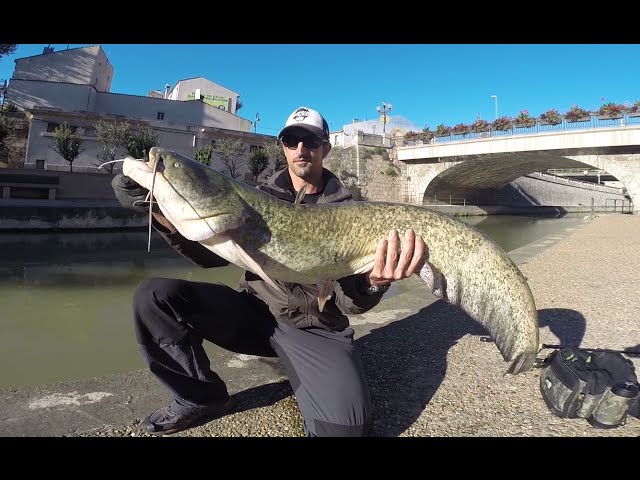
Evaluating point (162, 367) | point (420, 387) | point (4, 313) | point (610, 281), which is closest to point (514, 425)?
point (420, 387)

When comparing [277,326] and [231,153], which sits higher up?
[231,153]

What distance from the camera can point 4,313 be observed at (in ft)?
24.1

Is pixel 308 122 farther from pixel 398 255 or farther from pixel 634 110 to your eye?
pixel 634 110

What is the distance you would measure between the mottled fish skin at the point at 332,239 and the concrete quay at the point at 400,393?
0.66 m

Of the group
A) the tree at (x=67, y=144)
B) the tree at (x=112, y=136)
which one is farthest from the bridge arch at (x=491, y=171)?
the tree at (x=67, y=144)

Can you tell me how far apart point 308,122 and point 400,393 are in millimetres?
2288

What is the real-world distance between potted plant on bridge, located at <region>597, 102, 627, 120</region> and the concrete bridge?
83cm

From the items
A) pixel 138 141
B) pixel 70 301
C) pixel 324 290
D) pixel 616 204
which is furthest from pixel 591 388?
pixel 616 204

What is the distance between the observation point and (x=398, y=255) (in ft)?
8.71

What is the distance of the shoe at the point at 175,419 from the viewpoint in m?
2.58

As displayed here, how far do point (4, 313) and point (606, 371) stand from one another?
29.6ft

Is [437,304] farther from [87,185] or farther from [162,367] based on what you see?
[87,185]

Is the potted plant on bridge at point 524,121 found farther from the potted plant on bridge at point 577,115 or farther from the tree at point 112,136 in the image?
the tree at point 112,136

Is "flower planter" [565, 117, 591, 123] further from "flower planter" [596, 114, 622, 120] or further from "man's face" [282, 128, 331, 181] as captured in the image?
"man's face" [282, 128, 331, 181]
